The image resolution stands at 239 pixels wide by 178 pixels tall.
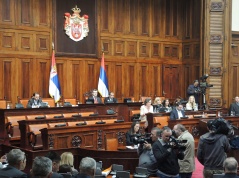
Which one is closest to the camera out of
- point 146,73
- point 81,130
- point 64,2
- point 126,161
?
point 126,161

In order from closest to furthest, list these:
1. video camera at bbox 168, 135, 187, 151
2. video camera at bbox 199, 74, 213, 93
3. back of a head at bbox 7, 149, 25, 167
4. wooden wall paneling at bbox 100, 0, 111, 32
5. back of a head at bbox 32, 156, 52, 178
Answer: back of a head at bbox 32, 156, 52, 178 < back of a head at bbox 7, 149, 25, 167 < video camera at bbox 168, 135, 187, 151 < video camera at bbox 199, 74, 213, 93 < wooden wall paneling at bbox 100, 0, 111, 32

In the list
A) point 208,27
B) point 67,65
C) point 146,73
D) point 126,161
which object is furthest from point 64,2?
point 126,161

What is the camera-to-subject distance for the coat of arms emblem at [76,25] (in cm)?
1484

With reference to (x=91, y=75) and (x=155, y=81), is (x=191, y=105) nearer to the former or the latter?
(x=155, y=81)

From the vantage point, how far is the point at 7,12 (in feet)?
44.7

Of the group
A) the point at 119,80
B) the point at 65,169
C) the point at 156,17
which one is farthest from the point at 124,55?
the point at 65,169

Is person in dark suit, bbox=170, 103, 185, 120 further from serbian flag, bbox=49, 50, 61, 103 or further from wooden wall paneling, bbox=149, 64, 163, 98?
wooden wall paneling, bbox=149, 64, 163, 98

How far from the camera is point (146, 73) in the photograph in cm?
1656

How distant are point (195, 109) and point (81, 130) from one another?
537 centimetres

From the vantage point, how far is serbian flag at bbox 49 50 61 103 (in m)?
13.9

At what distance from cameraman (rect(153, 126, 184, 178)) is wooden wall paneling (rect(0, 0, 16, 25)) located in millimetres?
9738

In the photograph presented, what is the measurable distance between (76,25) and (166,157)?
10520mm

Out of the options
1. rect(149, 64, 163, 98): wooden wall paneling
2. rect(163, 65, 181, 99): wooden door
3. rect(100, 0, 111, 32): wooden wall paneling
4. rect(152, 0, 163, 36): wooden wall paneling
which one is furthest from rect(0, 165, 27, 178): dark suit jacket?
rect(152, 0, 163, 36): wooden wall paneling

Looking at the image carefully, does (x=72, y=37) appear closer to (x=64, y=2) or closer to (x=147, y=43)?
(x=64, y=2)
